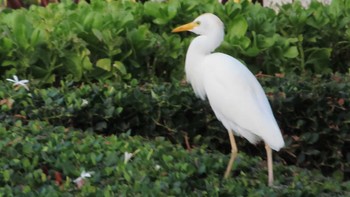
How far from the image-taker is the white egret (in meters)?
4.71

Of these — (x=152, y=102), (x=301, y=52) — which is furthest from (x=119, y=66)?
(x=301, y=52)

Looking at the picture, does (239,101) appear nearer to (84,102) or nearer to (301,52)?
→ (84,102)

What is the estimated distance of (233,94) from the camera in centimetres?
486

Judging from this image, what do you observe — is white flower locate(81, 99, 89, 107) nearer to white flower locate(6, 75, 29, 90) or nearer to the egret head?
white flower locate(6, 75, 29, 90)

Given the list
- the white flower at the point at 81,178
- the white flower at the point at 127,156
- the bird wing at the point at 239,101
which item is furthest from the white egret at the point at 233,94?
the white flower at the point at 81,178

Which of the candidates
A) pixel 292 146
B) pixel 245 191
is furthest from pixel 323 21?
pixel 245 191

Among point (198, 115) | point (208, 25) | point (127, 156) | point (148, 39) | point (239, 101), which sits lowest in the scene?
point (198, 115)

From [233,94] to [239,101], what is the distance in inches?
2.1

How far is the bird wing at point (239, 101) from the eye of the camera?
15.5ft

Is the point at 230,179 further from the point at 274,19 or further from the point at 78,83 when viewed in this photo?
the point at 274,19

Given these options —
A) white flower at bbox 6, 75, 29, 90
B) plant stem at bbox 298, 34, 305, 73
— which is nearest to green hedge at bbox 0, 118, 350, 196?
white flower at bbox 6, 75, 29, 90

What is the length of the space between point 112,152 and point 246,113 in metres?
0.67

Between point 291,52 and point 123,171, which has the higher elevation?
point 123,171

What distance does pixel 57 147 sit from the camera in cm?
470
